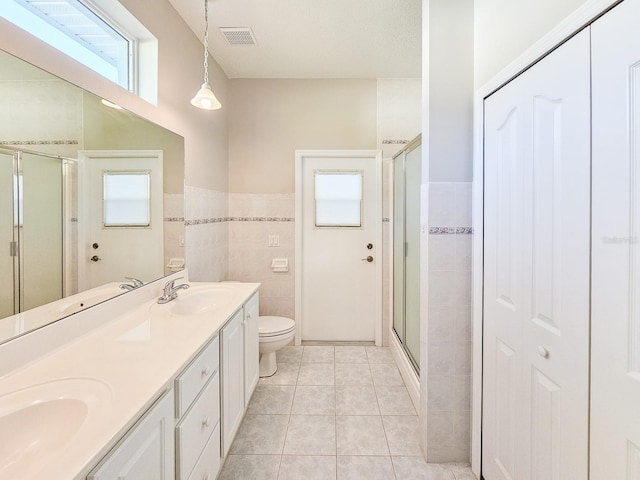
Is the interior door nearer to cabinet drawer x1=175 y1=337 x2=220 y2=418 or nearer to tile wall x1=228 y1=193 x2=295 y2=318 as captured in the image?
cabinet drawer x1=175 y1=337 x2=220 y2=418

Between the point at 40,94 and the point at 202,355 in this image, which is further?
the point at 202,355

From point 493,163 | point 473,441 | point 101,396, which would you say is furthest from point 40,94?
point 473,441

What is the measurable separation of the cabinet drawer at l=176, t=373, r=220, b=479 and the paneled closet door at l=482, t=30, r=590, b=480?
1274 mm

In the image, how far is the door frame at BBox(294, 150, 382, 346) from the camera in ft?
9.80

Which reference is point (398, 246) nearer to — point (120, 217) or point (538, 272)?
point (538, 272)

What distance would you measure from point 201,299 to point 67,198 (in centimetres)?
95

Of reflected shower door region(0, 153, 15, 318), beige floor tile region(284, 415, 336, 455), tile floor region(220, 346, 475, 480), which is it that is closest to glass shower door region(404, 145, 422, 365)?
tile floor region(220, 346, 475, 480)

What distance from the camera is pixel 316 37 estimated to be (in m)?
2.33

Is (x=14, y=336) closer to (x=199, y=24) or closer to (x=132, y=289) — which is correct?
(x=132, y=289)

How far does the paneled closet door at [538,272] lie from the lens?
0.96m

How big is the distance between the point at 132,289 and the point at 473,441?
1921mm

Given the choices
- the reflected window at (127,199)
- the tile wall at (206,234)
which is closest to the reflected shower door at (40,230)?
the reflected window at (127,199)

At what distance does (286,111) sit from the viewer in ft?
9.85

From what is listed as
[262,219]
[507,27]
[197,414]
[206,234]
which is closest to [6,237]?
[197,414]
